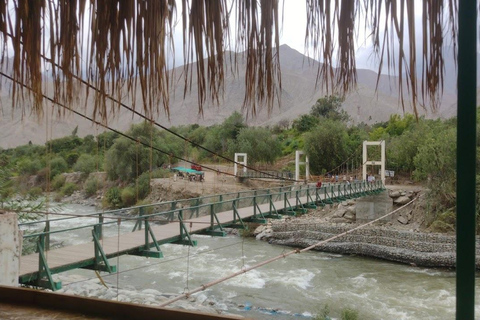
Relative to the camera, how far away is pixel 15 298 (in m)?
1.18

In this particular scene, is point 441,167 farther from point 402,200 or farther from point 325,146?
point 325,146

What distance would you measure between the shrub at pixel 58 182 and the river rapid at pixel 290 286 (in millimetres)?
9871

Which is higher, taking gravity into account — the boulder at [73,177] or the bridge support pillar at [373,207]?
the boulder at [73,177]

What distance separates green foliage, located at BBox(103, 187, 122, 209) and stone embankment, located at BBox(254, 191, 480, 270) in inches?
190

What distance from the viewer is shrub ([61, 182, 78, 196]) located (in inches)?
696

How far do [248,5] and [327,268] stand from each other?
9753mm

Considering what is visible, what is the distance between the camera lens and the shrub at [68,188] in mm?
17673

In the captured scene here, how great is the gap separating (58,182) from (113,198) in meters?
5.31

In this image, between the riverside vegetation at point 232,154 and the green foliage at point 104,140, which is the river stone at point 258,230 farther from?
the green foliage at point 104,140

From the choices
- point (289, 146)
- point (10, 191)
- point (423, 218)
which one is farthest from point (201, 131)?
point (10, 191)

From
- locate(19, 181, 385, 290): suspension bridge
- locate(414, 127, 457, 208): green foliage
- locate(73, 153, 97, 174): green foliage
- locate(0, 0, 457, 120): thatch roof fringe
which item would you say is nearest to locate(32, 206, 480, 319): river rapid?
locate(19, 181, 385, 290): suspension bridge

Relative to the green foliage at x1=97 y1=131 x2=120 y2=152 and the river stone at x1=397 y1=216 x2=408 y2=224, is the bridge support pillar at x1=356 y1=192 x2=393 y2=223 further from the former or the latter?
the green foliage at x1=97 y1=131 x2=120 y2=152

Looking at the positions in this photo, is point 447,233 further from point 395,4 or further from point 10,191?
point 395,4

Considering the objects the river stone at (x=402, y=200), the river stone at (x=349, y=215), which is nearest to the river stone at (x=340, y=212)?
the river stone at (x=349, y=215)
